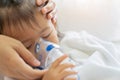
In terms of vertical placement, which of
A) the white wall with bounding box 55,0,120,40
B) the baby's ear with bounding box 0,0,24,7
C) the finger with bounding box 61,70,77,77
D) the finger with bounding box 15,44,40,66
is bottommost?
the white wall with bounding box 55,0,120,40

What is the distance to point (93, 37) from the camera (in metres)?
1.06

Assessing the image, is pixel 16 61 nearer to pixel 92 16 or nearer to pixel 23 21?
pixel 23 21

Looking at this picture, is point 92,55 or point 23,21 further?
point 92,55

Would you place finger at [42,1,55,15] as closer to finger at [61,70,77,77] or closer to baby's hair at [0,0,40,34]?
baby's hair at [0,0,40,34]

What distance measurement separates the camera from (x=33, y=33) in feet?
2.75

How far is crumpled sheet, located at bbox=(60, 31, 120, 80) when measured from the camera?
844mm

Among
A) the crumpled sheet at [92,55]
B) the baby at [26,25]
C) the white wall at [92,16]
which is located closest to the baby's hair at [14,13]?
the baby at [26,25]

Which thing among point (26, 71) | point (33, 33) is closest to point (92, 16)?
point (33, 33)

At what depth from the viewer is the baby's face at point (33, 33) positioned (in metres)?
0.82

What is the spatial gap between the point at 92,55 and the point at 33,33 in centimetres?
24

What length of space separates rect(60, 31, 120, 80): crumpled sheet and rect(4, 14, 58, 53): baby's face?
14 centimetres

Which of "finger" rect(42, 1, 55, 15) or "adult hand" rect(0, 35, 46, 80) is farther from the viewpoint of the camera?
"finger" rect(42, 1, 55, 15)

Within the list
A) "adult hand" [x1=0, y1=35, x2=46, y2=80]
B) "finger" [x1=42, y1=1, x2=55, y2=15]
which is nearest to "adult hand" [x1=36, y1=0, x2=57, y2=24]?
"finger" [x1=42, y1=1, x2=55, y2=15]

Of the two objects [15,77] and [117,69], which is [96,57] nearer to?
[117,69]
